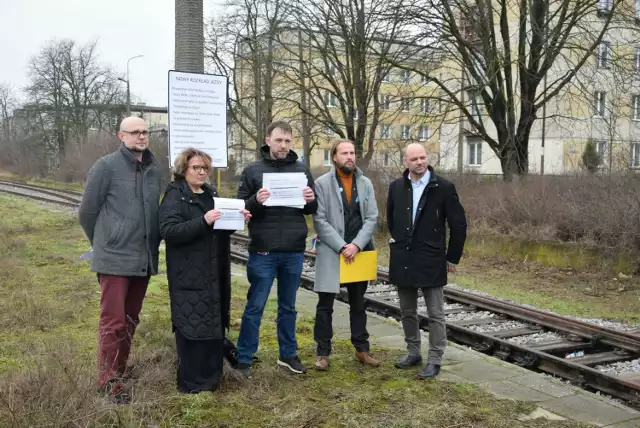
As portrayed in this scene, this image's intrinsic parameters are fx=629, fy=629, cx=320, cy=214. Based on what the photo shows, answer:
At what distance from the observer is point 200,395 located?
15.2 ft

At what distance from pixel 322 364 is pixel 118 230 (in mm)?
2186

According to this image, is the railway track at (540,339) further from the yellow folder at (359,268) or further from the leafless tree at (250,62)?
the leafless tree at (250,62)

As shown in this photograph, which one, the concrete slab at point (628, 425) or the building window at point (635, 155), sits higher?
the building window at point (635, 155)

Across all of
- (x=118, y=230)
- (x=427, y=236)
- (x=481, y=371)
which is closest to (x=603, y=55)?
(x=481, y=371)

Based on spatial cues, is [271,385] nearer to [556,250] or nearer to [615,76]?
[556,250]

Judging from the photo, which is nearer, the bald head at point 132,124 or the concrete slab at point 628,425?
the concrete slab at point 628,425

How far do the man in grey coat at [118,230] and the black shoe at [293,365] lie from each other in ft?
4.65

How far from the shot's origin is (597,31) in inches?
681

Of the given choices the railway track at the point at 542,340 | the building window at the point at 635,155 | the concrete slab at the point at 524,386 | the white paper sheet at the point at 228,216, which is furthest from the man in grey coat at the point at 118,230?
the building window at the point at 635,155

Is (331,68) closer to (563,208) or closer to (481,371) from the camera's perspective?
(563,208)

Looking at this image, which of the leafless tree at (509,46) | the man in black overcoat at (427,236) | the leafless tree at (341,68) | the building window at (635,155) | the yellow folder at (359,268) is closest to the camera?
the man in black overcoat at (427,236)

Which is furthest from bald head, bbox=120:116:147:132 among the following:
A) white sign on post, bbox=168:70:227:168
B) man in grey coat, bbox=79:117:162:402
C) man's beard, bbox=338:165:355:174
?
man's beard, bbox=338:165:355:174

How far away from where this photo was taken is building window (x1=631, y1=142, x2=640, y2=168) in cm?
1267

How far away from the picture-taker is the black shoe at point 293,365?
5.49 meters
